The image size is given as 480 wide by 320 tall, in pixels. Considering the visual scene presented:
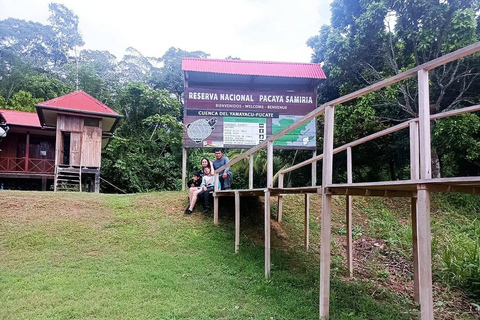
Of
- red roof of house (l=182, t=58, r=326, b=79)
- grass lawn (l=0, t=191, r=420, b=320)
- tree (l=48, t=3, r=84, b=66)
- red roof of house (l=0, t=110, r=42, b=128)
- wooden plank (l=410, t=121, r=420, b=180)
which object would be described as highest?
tree (l=48, t=3, r=84, b=66)

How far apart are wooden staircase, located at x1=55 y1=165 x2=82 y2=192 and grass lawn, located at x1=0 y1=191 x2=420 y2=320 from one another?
5.42 meters

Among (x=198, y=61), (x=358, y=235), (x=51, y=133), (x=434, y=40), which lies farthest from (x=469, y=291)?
(x=51, y=133)

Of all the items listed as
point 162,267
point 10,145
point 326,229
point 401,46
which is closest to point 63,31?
point 10,145

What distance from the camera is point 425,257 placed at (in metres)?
2.72

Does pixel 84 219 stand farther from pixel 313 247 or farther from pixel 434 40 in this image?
pixel 434 40

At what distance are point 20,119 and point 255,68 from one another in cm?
1267

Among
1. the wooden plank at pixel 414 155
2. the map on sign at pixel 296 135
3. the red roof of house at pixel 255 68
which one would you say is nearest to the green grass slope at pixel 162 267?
the wooden plank at pixel 414 155

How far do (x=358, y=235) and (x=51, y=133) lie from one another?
52.7 ft

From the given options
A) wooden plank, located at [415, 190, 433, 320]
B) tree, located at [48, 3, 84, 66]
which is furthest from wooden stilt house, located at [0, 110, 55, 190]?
tree, located at [48, 3, 84, 66]

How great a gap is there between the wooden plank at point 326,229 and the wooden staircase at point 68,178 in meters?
12.1

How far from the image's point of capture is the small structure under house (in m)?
14.3

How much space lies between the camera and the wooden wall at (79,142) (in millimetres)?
14477

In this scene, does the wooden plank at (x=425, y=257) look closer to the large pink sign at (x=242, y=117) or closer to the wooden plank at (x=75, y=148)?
the large pink sign at (x=242, y=117)

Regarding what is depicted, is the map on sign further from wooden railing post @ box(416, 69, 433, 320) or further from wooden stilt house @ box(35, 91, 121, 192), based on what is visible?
wooden railing post @ box(416, 69, 433, 320)
